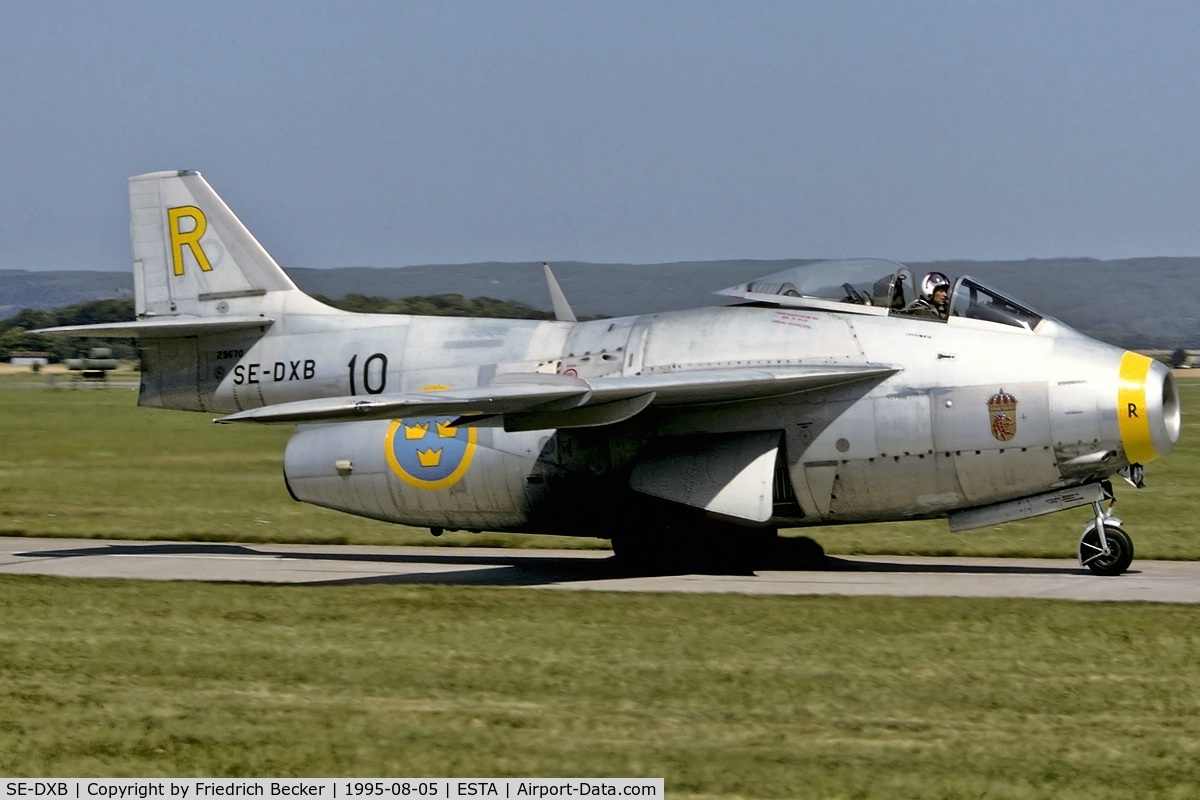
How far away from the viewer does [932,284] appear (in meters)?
14.7

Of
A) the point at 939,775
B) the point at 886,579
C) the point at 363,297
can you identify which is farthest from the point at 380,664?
the point at 363,297

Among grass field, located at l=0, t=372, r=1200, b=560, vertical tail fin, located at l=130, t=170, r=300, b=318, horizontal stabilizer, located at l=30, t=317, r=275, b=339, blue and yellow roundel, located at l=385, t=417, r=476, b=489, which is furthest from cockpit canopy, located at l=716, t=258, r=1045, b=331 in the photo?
vertical tail fin, located at l=130, t=170, r=300, b=318

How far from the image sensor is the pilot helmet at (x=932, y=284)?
1471cm

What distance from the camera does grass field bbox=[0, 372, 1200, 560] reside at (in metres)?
18.1

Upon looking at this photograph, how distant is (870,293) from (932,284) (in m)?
0.62

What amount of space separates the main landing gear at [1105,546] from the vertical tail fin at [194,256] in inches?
388

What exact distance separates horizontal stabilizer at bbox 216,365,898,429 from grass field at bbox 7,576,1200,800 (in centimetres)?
173

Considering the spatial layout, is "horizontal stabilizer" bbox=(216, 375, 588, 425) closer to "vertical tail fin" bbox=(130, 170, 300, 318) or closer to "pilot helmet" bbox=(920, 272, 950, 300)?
"pilot helmet" bbox=(920, 272, 950, 300)

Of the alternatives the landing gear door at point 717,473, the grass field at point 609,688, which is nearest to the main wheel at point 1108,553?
the grass field at point 609,688

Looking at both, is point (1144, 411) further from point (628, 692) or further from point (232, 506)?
point (232, 506)

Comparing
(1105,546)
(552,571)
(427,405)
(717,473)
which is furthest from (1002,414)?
(427,405)

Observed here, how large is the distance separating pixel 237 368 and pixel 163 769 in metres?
11.1

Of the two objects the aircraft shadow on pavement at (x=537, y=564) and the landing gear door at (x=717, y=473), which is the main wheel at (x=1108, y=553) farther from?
the landing gear door at (x=717, y=473)

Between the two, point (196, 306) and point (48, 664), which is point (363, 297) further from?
point (48, 664)
